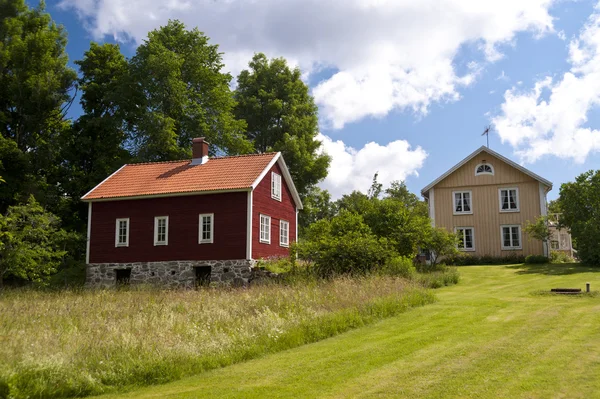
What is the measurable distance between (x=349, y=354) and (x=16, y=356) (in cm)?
531

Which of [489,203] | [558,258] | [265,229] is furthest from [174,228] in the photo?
[558,258]

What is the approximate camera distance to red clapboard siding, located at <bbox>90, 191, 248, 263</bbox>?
81.0 ft

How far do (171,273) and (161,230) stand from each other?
2.21m

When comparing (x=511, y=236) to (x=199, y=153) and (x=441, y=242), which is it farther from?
(x=199, y=153)

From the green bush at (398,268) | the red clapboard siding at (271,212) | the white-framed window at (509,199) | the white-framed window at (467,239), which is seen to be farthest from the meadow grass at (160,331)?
the white-framed window at (509,199)

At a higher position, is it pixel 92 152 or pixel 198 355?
pixel 92 152

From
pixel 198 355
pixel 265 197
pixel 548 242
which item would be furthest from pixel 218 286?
pixel 548 242

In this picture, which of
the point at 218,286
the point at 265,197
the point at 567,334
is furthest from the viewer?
the point at 265,197

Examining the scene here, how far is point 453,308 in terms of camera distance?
13.3 metres

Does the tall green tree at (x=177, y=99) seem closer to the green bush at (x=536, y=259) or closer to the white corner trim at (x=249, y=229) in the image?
the white corner trim at (x=249, y=229)

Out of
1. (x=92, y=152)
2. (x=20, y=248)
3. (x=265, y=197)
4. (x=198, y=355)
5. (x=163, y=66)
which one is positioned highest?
(x=163, y=66)

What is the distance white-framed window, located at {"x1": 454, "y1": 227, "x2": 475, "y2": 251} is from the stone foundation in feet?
46.3

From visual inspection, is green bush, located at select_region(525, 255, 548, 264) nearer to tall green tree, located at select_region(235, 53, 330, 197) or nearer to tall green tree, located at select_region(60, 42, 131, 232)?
tall green tree, located at select_region(235, 53, 330, 197)

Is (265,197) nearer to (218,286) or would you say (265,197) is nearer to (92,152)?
(218,286)
